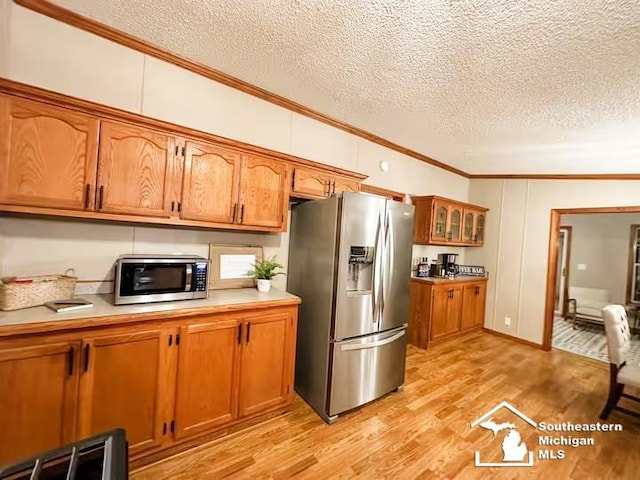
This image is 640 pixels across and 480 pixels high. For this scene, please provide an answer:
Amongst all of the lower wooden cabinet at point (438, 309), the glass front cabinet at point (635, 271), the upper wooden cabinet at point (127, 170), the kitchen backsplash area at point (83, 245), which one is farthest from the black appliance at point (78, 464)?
the glass front cabinet at point (635, 271)

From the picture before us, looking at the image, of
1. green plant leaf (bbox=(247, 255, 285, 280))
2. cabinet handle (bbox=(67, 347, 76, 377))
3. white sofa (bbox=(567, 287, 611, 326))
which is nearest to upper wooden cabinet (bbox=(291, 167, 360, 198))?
green plant leaf (bbox=(247, 255, 285, 280))

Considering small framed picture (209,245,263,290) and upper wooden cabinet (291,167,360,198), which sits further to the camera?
upper wooden cabinet (291,167,360,198)

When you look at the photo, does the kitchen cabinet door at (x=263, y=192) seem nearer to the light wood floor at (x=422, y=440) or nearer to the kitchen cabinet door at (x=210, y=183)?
the kitchen cabinet door at (x=210, y=183)

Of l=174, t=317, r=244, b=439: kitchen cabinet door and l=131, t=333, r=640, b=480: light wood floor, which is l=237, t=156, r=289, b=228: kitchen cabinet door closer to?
l=174, t=317, r=244, b=439: kitchen cabinet door

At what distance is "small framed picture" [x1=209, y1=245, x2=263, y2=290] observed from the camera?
8.04 ft

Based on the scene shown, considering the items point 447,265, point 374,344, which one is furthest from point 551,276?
point 374,344

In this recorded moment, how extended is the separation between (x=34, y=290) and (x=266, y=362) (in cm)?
147

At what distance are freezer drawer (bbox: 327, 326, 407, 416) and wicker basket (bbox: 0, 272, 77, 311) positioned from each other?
182 centimetres

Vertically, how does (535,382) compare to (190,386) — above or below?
below

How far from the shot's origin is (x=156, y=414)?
1.77 m

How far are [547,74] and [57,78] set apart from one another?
10.7 ft

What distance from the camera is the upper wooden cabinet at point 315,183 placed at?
259 centimetres

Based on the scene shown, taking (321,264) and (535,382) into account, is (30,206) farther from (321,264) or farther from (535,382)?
(535,382)

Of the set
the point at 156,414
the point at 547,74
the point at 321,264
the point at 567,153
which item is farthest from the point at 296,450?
the point at 567,153
